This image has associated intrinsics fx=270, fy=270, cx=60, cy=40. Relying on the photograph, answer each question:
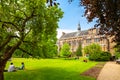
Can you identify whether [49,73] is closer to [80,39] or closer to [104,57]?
[104,57]

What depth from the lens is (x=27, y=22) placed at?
73.9ft

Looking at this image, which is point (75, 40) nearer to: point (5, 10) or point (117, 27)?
point (5, 10)

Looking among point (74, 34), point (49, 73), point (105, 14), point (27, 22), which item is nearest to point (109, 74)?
point (49, 73)

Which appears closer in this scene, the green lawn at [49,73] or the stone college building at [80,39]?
the green lawn at [49,73]

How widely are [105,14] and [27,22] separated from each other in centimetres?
1579

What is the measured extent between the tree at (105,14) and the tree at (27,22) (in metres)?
13.7

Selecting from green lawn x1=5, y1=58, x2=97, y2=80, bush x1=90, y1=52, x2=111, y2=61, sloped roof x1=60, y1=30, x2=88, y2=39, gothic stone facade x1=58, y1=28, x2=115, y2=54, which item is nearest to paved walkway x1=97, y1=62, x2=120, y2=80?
green lawn x1=5, y1=58, x2=97, y2=80

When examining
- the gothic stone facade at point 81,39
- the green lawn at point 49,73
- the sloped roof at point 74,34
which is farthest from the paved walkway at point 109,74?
the sloped roof at point 74,34

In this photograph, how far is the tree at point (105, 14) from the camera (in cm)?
686

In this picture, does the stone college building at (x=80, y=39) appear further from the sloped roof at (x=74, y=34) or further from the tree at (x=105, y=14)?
the tree at (x=105, y=14)

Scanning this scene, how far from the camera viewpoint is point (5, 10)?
71.5ft

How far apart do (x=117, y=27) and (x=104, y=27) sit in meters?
0.50

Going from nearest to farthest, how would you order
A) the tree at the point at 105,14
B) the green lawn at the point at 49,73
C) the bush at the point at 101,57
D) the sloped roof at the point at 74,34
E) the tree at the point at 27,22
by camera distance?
the tree at the point at 105,14
the tree at the point at 27,22
the green lawn at the point at 49,73
the bush at the point at 101,57
the sloped roof at the point at 74,34

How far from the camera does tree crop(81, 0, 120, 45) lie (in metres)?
6.86
